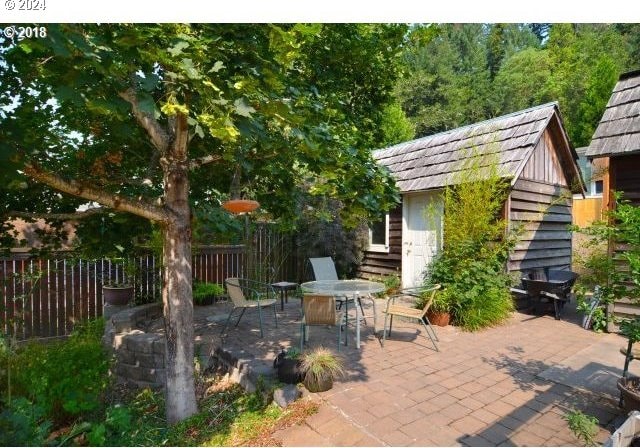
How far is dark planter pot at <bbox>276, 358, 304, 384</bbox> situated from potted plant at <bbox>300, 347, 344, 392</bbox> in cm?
7

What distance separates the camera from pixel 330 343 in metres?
5.30

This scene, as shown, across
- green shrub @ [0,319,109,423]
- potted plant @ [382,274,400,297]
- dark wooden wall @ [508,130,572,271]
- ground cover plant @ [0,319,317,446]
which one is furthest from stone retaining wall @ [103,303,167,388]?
dark wooden wall @ [508,130,572,271]

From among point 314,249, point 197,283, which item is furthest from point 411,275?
point 197,283

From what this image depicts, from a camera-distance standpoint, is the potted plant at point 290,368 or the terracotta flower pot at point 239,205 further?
the terracotta flower pot at point 239,205

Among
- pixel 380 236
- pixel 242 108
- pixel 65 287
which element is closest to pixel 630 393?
pixel 242 108

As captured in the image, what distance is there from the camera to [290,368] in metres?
3.85

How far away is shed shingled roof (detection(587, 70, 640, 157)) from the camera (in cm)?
566

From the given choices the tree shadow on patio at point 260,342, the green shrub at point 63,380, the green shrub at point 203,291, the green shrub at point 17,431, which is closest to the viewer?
the green shrub at point 17,431

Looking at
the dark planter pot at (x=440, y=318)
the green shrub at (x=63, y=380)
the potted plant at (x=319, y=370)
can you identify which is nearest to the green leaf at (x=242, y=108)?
the potted plant at (x=319, y=370)

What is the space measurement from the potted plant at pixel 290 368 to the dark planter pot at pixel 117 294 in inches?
195

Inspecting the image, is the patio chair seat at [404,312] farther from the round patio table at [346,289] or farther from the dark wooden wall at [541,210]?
the dark wooden wall at [541,210]

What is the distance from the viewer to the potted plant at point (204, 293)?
7996mm

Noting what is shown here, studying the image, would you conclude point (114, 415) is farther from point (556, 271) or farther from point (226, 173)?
point (556, 271)

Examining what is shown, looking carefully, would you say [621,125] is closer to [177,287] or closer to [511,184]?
[511,184]
